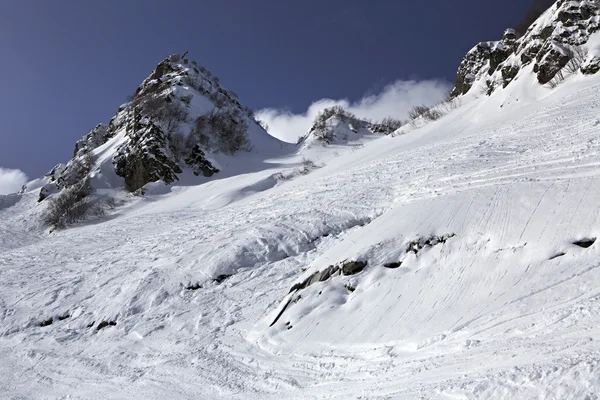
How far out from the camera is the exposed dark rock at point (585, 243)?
4938mm

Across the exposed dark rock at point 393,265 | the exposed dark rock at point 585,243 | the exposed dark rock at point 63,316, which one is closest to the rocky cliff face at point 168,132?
the exposed dark rock at point 63,316

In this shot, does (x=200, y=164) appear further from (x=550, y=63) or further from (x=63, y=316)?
(x=550, y=63)

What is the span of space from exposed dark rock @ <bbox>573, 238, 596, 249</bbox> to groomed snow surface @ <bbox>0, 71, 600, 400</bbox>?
25 millimetres

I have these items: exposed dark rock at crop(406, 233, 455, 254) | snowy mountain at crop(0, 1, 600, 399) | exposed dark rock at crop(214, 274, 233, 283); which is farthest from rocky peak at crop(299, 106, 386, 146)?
exposed dark rock at crop(406, 233, 455, 254)

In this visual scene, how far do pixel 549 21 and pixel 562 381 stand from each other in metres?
24.3

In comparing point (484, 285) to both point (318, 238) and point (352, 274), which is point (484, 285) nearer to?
point (352, 274)

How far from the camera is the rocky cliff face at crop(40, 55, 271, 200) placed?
90.2ft

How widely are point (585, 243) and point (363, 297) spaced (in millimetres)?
2921

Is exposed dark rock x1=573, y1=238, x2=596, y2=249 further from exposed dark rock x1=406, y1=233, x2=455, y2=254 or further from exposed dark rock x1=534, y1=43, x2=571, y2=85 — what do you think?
exposed dark rock x1=534, y1=43, x2=571, y2=85

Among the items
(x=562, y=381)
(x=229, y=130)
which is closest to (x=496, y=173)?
(x=562, y=381)

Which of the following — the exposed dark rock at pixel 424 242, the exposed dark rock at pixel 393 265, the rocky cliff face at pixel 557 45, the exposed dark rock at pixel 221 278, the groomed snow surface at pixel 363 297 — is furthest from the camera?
the rocky cliff face at pixel 557 45

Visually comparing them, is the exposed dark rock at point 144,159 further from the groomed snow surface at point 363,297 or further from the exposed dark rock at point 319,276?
the exposed dark rock at point 319,276

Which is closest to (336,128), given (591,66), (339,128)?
(339,128)

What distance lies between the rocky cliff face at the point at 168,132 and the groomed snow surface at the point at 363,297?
14.9 meters
